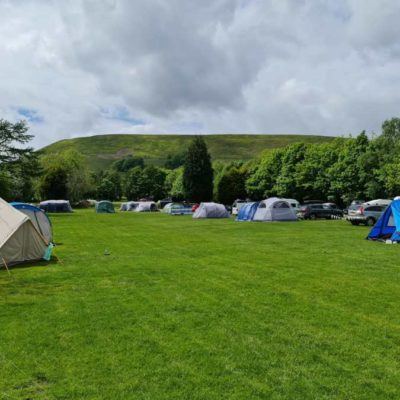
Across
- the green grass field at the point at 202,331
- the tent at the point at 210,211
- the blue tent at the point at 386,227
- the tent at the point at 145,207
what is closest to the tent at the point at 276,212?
the tent at the point at 210,211

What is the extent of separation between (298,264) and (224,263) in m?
2.21

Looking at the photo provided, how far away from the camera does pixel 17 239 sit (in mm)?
13695

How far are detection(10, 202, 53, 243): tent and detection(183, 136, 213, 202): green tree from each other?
6244 cm

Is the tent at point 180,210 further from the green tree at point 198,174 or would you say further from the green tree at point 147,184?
the green tree at point 147,184

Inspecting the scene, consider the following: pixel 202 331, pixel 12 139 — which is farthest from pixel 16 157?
pixel 202 331

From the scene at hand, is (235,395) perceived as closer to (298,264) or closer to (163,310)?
(163,310)

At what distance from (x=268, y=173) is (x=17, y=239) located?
2231 inches

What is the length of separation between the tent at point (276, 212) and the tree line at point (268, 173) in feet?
51.9

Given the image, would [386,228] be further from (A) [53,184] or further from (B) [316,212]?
(A) [53,184]

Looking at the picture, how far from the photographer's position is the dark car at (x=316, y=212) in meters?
37.9

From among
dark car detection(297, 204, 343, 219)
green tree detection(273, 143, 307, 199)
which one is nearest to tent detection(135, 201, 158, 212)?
green tree detection(273, 143, 307, 199)

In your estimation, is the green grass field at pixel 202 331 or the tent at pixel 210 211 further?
the tent at pixel 210 211

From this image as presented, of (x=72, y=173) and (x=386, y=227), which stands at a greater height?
(x=72, y=173)

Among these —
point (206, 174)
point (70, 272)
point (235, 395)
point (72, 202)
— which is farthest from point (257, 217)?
point (72, 202)
